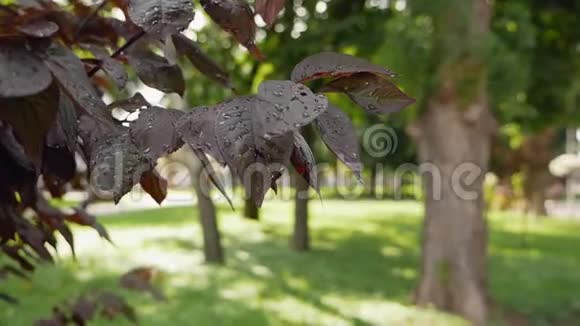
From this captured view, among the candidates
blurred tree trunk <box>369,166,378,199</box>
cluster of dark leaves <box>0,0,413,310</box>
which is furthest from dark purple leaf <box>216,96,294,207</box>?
blurred tree trunk <box>369,166,378,199</box>

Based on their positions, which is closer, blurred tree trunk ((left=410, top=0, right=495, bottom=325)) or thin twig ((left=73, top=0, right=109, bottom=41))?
thin twig ((left=73, top=0, right=109, bottom=41))

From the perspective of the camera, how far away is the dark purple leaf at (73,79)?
1.69ft

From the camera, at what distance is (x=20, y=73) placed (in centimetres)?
47

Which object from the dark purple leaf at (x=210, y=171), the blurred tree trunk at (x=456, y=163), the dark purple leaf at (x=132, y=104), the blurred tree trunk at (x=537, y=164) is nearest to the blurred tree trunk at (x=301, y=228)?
the blurred tree trunk at (x=456, y=163)

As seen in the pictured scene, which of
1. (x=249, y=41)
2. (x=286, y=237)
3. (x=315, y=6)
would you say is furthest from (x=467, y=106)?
(x=286, y=237)

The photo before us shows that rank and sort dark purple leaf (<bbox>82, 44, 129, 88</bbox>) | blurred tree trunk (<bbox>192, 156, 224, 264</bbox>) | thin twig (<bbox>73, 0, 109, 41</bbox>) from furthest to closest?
blurred tree trunk (<bbox>192, 156, 224, 264</bbox>) → thin twig (<bbox>73, 0, 109, 41</bbox>) → dark purple leaf (<bbox>82, 44, 129, 88</bbox>)

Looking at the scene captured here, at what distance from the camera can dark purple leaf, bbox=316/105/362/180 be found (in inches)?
20.2

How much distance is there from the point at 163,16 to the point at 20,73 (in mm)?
126

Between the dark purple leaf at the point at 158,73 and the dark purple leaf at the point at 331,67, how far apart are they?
260mm

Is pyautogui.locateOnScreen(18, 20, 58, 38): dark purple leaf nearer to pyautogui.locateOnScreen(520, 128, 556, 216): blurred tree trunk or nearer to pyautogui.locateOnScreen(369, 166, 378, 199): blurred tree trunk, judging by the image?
pyautogui.locateOnScreen(520, 128, 556, 216): blurred tree trunk

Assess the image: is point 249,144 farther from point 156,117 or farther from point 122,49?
point 122,49

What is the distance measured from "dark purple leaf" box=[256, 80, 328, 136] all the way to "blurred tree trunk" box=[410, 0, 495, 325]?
15.1ft

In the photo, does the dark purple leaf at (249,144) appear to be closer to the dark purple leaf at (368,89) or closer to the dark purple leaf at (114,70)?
the dark purple leaf at (368,89)

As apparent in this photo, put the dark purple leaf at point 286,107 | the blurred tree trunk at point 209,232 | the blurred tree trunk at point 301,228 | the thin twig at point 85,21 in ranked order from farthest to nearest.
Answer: the blurred tree trunk at point 301,228
the blurred tree trunk at point 209,232
the thin twig at point 85,21
the dark purple leaf at point 286,107
